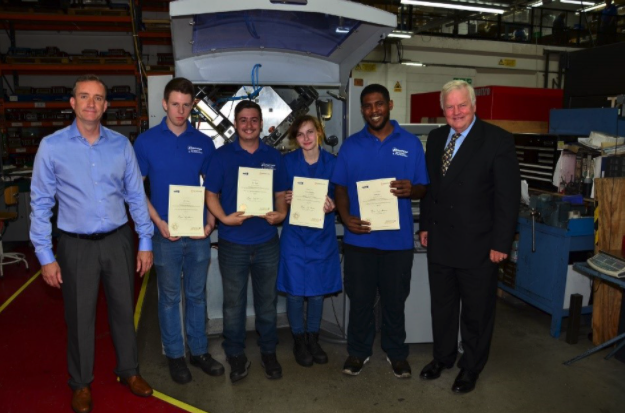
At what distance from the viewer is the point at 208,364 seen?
308 cm

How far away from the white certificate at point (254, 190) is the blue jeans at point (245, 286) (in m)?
0.24

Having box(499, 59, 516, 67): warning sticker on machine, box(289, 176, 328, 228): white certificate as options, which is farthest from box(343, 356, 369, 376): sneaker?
box(499, 59, 516, 67): warning sticker on machine

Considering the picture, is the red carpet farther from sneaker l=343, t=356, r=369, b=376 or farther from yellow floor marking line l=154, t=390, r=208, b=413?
sneaker l=343, t=356, r=369, b=376

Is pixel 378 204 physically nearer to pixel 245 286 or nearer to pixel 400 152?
pixel 400 152

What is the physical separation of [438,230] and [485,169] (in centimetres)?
44

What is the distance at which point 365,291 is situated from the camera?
9.64ft

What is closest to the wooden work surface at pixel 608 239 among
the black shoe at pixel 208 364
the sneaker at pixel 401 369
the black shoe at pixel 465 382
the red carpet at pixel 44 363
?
the black shoe at pixel 465 382

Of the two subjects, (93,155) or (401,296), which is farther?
(401,296)

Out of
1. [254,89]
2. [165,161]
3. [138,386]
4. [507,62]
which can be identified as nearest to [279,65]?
[254,89]

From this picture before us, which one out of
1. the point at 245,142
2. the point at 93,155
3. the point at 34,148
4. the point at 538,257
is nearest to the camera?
the point at 93,155

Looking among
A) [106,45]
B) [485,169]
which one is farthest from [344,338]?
[106,45]

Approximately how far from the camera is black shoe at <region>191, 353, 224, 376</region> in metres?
3.06

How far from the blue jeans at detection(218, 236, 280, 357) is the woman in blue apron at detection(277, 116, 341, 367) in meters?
0.12

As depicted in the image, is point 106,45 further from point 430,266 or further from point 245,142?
point 430,266
